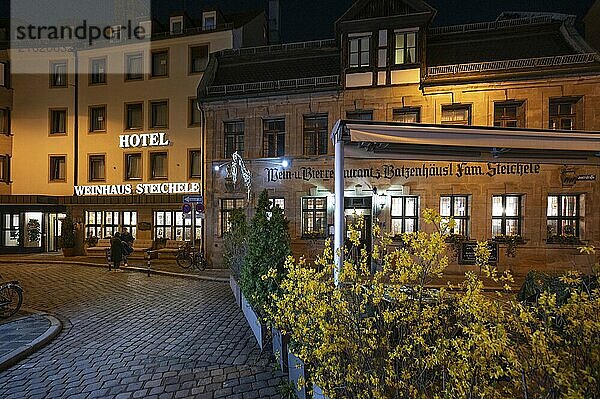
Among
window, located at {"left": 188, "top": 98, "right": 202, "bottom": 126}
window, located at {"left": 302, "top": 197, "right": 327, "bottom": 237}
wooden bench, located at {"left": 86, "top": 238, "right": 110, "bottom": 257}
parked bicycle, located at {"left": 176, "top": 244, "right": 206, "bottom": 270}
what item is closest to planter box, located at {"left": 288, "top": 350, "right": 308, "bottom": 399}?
window, located at {"left": 302, "top": 197, "right": 327, "bottom": 237}

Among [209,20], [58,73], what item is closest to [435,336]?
[209,20]

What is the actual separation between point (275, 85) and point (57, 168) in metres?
15.9

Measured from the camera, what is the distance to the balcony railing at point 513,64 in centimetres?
1470

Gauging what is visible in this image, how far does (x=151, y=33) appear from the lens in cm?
2550

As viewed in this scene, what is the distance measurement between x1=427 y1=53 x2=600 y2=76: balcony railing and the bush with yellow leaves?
1352 cm

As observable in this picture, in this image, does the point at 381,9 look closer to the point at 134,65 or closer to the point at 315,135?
the point at 315,135

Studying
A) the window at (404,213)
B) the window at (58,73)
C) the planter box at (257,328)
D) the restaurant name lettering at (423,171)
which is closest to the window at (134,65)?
the window at (58,73)

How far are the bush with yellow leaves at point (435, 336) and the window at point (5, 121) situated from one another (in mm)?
28442

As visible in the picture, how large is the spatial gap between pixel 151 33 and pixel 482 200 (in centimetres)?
2063

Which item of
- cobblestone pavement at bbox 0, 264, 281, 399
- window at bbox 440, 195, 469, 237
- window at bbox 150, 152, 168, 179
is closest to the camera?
cobblestone pavement at bbox 0, 264, 281, 399

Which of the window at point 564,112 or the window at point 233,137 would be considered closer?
the window at point 564,112

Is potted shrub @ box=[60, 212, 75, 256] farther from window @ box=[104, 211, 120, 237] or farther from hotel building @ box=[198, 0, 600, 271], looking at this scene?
hotel building @ box=[198, 0, 600, 271]

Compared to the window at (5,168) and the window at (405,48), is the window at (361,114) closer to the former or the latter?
the window at (405,48)

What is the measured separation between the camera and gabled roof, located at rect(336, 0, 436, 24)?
1634cm
